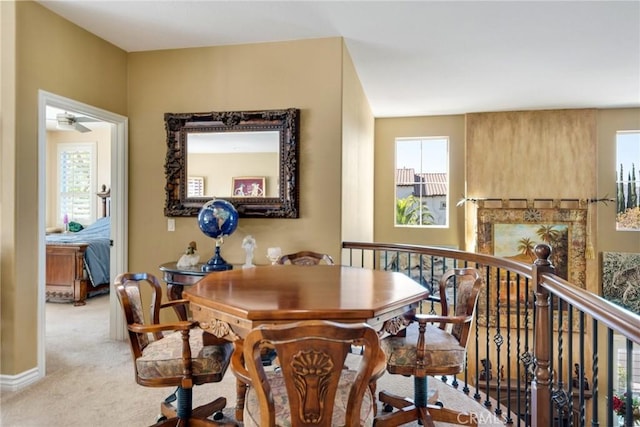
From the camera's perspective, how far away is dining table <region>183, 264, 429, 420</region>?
149 cm

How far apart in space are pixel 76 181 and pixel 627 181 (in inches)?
364

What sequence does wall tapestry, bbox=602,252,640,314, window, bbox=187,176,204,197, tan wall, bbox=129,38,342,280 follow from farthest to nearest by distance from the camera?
wall tapestry, bbox=602,252,640,314 → window, bbox=187,176,204,197 → tan wall, bbox=129,38,342,280

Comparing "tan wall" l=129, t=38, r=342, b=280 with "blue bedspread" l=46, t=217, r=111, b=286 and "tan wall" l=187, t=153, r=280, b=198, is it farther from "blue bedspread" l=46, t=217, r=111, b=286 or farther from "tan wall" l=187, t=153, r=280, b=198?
"blue bedspread" l=46, t=217, r=111, b=286

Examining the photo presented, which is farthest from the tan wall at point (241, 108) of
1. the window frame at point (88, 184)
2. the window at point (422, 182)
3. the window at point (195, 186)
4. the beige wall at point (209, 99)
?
the window frame at point (88, 184)

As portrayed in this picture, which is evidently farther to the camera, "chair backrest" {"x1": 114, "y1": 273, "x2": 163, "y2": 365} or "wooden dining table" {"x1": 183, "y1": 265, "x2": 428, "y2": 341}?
"chair backrest" {"x1": 114, "y1": 273, "x2": 163, "y2": 365}

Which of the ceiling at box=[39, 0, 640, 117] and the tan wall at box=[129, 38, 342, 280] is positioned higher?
the ceiling at box=[39, 0, 640, 117]

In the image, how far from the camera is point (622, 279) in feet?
19.0

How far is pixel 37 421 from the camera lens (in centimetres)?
223

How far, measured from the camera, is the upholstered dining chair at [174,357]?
1851mm

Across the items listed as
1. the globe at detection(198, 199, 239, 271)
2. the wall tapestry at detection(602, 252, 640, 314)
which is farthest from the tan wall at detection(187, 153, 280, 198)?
the wall tapestry at detection(602, 252, 640, 314)

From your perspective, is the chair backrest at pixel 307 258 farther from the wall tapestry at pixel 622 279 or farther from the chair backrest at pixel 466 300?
the wall tapestry at pixel 622 279

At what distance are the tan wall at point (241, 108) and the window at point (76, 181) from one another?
13.7 feet

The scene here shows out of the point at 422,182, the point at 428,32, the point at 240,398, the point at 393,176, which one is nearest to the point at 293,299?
the point at 240,398

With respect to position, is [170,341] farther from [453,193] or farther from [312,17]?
[453,193]
